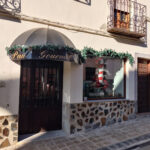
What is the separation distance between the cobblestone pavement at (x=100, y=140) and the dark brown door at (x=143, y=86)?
1.65 meters

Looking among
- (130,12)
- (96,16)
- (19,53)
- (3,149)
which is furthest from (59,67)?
(130,12)

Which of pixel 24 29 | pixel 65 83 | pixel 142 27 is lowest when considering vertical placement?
pixel 65 83

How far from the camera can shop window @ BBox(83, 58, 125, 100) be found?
18.7 ft

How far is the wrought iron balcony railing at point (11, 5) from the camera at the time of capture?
163 inches

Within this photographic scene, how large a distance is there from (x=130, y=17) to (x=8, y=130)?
7.14 metres

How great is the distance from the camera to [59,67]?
5.25 meters

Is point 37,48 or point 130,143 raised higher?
point 37,48

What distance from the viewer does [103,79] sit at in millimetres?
6180

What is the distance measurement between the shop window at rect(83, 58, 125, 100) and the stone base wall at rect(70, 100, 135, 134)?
0.37m

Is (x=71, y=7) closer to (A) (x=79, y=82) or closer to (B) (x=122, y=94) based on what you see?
(A) (x=79, y=82)

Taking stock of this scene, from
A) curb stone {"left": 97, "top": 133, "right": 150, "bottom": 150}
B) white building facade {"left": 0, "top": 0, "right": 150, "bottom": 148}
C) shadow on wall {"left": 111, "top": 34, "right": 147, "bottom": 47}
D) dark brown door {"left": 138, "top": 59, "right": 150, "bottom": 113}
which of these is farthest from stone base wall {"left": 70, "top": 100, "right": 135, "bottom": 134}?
shadow on wall {"left": 111, "top": 34, "right": 147, "bottom": 47}

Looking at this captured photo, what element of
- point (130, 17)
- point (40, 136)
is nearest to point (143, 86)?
point (130, 17)

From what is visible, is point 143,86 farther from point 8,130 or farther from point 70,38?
point 8,130

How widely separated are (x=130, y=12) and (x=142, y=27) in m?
0.97
